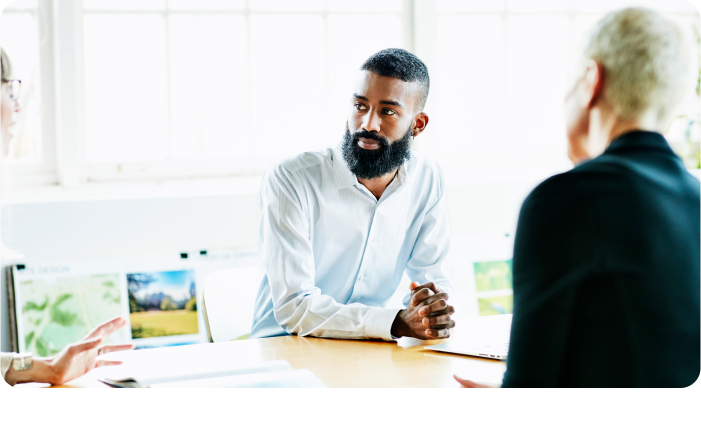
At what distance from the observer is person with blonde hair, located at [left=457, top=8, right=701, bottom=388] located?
0.87 metres

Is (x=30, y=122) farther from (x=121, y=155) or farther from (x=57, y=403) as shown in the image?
(x=57, y=403)

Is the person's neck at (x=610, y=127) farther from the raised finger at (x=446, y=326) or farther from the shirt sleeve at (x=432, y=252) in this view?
the shirt sleeve at (x=432, y=252)

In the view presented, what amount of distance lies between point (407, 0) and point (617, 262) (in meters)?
2.96

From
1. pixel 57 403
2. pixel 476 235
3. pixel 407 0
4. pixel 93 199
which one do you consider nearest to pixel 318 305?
pixel 57 403

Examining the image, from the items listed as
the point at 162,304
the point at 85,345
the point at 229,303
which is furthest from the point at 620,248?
the point at 162,304

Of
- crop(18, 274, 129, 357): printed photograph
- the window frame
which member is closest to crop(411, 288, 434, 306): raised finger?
crop(18, 274, 129, 357): printed photograph

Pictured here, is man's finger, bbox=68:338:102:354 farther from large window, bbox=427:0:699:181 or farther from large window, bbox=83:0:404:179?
large window, bbox=427:0:699:181

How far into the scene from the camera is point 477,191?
11.5 ft

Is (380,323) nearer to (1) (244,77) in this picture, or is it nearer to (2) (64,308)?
(2) (64,308)

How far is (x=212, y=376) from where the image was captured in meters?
1.32

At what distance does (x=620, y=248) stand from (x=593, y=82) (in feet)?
0.90

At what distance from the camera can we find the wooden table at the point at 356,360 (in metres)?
1.34

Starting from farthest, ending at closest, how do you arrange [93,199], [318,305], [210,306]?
[93,199] → [210,306] → [318,305]

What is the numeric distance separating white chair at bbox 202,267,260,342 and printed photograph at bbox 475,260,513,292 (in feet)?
5.29
